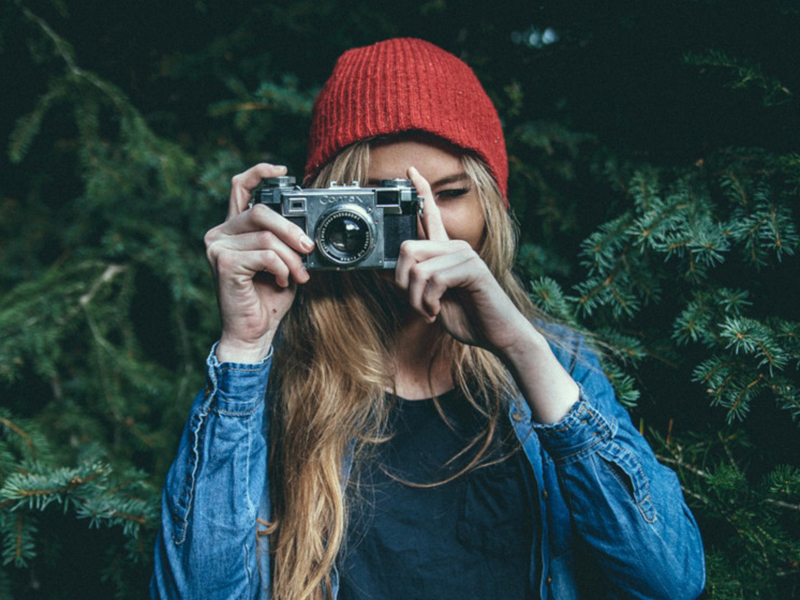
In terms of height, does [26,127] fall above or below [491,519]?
above

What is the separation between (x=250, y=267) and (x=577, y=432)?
63cm

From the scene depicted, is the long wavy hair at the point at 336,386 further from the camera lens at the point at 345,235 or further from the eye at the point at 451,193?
the camera lens at the point at 345,235

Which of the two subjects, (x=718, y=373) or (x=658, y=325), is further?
(x=658, y=325)

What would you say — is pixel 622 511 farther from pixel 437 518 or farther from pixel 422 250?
pixel 422 250

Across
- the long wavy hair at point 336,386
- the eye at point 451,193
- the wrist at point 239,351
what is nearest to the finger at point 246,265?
the wrist at point 239,351

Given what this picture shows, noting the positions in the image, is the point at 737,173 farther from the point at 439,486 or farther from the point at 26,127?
the point at 26,127

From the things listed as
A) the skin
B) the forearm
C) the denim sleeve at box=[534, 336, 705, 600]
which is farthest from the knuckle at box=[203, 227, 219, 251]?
the denim sleeve at box=[534, 336, 705, 600]

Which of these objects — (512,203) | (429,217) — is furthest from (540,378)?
(512,203)

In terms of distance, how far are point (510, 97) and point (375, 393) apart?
0.83 m

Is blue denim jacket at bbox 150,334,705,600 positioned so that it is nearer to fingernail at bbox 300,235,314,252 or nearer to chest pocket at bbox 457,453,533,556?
chest pocket at bbox 457,453,533,556

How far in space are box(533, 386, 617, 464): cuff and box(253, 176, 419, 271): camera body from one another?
1.34 feet

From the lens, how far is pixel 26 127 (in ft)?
4.17

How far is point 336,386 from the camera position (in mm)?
1056

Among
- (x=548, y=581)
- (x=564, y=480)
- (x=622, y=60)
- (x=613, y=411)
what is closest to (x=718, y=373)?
(x=613, y=411)
